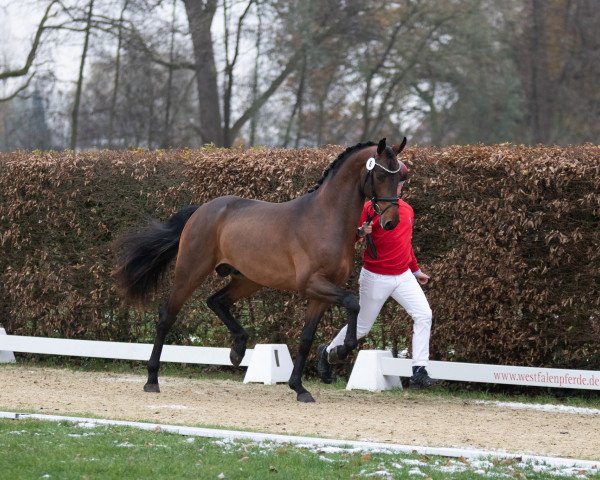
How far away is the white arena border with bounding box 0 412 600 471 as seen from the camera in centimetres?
592

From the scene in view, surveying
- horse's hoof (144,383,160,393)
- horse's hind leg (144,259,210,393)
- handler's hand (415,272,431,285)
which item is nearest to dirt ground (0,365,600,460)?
horse's hoof (144,383,160,393)

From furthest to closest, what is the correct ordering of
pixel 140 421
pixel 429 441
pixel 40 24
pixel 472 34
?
pixel 472 34
pixel 40 24
pixel 140 421
pixel 429 441

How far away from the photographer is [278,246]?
29.6 ft

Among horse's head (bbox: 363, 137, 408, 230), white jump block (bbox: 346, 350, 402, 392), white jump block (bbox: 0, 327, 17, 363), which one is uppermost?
horse's head (bbox: 363, 137, 408, 230)

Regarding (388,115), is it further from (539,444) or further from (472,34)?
(539,444)

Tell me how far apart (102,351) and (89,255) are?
1.19 m

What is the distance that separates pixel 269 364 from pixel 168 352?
121 centimetres

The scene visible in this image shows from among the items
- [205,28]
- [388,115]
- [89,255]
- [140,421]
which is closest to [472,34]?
[388,115]

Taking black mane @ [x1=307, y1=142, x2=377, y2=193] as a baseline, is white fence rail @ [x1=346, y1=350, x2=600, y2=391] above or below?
below

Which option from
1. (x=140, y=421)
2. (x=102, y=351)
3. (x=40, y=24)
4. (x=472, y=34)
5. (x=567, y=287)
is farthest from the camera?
(x=472, y=34)

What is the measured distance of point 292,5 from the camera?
23.1 metres

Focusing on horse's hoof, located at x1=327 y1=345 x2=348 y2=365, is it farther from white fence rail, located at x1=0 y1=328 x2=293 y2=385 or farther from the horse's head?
white fence rail, located at x1=0 y1=328 x2=293 y2=385

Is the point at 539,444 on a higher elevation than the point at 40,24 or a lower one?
lower

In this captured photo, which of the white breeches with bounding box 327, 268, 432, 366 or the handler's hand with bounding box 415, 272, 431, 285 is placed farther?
the handler's hand with bounding box 415, 272, 431, 285
